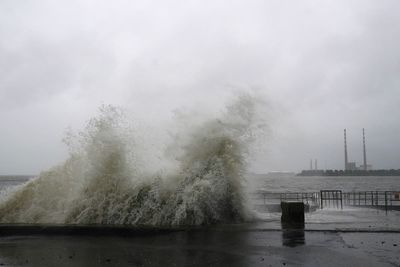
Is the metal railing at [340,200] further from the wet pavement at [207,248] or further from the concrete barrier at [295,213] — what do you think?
the wet pavement at [207,248]

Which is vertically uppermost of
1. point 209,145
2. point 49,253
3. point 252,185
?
point 209,145

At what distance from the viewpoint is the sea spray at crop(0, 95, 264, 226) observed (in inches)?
613

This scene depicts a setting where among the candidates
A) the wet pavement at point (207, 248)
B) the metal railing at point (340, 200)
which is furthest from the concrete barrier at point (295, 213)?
the metal railing at point (340, 200)

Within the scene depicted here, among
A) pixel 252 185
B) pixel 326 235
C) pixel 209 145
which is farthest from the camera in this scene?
pixel 252 185

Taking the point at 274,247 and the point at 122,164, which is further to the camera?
the point at 122,164

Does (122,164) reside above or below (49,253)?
above

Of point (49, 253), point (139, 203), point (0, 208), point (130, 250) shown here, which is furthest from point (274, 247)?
point (0, 208)

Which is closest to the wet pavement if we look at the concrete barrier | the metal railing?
the concrete barrier

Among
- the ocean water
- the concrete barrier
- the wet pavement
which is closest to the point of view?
the wet pavement

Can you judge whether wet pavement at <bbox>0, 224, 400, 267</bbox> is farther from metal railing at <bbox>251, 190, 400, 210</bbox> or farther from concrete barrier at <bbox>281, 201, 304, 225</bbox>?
metal railing at <bbox>251, 190, 400, 210</bbox>

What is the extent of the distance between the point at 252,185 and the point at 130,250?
32.1 ft

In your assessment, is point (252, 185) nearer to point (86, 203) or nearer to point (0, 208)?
point (86, 203)

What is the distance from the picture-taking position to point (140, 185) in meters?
16.8

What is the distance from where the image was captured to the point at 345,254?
352 inches
